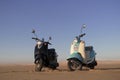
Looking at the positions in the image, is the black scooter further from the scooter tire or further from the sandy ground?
the sandy ground

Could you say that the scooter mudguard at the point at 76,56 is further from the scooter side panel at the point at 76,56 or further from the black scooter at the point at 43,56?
the black scooter at the point at 43,56

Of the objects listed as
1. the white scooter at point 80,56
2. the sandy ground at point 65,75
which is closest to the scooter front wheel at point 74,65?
the white scooter at point 80,56

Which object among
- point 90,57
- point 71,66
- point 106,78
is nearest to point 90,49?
point 90,57

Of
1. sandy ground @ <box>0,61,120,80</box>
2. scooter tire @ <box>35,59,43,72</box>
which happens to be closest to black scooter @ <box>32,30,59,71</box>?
scooter tire @ <box>35,59,43,72</box>

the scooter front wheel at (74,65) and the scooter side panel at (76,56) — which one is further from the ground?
the scooter side panel at (76,56)

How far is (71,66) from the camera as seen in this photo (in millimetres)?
19484

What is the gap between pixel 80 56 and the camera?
19766 mm

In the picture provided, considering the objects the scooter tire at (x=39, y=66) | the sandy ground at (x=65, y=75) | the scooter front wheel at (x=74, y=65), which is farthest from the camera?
the scooter tire at (x=39, y=66)

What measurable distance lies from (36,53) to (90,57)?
3.43m

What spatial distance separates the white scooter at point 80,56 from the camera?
19453mm

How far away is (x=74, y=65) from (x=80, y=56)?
699 millimetres

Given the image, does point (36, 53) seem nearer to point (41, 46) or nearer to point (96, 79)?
point (41, 46)

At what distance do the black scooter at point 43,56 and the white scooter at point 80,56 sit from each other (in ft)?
5.24

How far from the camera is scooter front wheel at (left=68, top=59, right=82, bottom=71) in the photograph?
1941 centimetres
